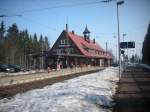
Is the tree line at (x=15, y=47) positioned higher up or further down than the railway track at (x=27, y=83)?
higher up

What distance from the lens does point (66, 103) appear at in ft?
39.6

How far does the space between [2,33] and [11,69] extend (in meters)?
56.0

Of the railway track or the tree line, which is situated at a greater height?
the tree line

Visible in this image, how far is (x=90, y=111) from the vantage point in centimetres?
1075

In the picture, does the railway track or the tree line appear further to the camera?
the tree line

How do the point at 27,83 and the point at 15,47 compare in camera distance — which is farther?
the point at 15,47

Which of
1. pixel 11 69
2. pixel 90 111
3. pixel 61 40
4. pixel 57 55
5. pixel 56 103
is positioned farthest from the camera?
pixel 61 40

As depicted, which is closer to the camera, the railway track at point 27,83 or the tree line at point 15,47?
the railway track at point 27,83

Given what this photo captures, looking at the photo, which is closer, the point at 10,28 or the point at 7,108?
the point at 7,108

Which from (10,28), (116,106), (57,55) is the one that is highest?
(10,28)

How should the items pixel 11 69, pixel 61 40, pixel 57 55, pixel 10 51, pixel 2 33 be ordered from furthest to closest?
pixel 2 33 → pixel 10 51 → pixel 61 40 → pixel 57 55 → pixel 11 69

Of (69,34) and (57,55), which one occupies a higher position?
(69,34)

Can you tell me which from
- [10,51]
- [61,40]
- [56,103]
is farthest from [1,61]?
[56,103]

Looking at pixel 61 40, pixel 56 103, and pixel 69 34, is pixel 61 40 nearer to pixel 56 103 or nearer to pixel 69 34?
pixel 69 34
